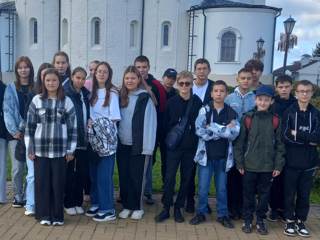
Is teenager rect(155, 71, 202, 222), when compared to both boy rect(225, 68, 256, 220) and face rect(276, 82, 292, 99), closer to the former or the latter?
boy rect(225, 68, 256, 220)

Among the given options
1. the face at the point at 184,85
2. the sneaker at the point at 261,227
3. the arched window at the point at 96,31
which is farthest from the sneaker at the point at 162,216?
the arched window at the point at 96,31

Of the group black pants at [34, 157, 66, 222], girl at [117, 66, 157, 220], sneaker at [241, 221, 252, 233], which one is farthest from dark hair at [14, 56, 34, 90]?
sneaker at [241, 221, 252, 233]

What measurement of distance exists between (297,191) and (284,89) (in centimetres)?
140

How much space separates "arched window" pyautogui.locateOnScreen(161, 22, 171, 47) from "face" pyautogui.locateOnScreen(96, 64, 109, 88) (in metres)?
27.5

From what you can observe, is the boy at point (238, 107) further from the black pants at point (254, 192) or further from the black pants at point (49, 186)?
the black pants at point (49, 186)

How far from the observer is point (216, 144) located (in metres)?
5.91

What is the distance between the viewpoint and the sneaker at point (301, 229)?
18.7ft

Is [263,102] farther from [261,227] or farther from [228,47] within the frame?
[228,47]

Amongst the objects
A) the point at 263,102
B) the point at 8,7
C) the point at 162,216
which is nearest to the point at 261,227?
the point at 162,216

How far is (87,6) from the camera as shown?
104 feet

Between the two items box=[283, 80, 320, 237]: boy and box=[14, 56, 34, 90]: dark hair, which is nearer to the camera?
box=[283, 80, 320, 237]: boy

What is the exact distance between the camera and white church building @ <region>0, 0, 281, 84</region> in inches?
1227

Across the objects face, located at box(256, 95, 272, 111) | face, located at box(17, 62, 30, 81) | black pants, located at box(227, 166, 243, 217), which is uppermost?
face, located at box(17, 62, 30, 81)

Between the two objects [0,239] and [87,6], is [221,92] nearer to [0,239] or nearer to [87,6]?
[0,239]
